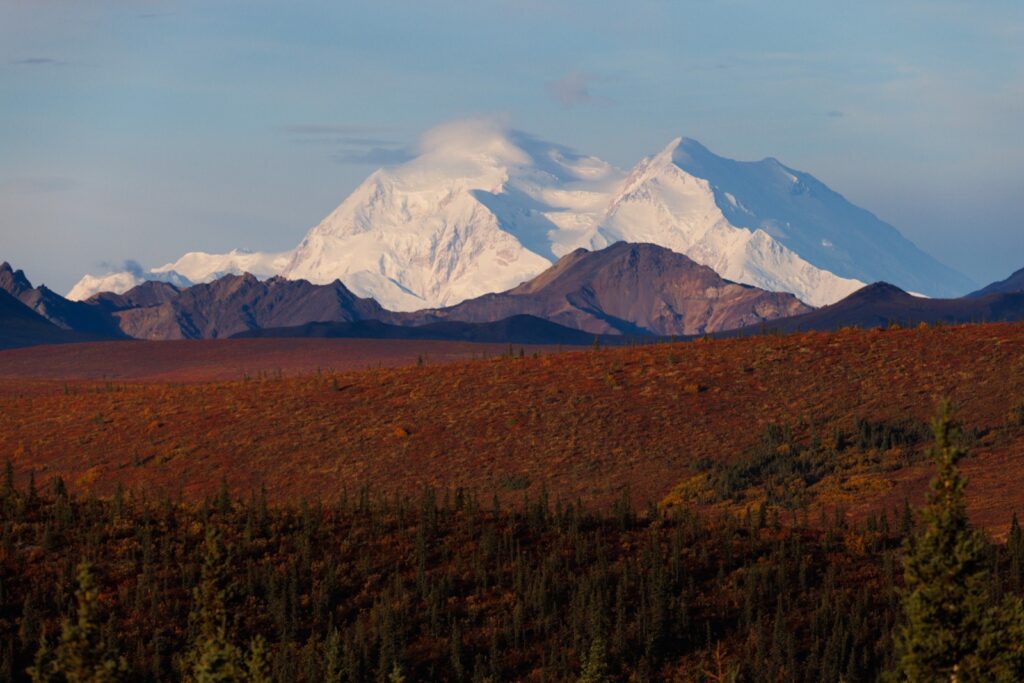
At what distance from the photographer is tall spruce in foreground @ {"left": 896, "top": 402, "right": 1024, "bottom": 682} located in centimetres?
2498

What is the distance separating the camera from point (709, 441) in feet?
Answer: 242

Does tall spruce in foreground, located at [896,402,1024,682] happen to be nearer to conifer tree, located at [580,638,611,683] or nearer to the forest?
the forest

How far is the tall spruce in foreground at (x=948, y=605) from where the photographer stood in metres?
25.0

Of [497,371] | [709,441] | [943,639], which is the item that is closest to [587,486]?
[709,441]

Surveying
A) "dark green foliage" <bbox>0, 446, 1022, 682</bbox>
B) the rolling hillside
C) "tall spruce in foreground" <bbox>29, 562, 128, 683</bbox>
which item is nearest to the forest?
"dark green foliage" <bbox>0, 446, 1022, 682</bbox>

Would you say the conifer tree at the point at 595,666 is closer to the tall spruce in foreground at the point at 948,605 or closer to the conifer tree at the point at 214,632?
the tall spruce in foreground at the point at 948,605

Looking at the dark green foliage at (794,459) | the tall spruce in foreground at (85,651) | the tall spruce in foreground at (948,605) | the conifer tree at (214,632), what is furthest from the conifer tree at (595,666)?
the dark green foliage at (794,459)

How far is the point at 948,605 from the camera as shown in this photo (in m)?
25.1

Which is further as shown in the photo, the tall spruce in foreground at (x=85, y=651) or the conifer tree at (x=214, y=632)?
the conifer tree at (x=214, y=632)

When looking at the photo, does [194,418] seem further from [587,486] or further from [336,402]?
[587,486]

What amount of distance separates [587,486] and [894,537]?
25.0 metres

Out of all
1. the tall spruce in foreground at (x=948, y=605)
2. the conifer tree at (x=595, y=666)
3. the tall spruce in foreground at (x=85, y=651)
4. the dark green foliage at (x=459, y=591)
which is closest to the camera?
the tall spruce in foreground at (x=85, y=651)

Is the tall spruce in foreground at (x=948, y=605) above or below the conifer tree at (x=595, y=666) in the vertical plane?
above

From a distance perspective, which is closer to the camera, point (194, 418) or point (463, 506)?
point (463, 506)
